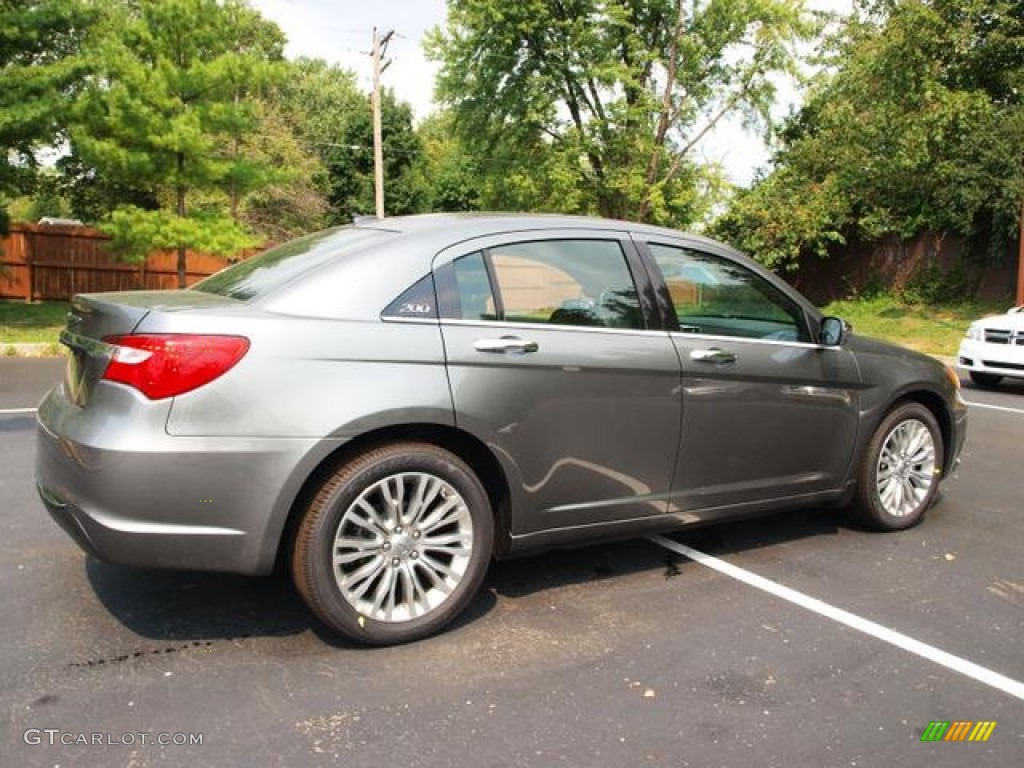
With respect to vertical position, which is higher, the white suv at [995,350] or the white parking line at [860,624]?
the white suv at [995,350]

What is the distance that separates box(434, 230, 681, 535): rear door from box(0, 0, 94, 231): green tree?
45.7ft

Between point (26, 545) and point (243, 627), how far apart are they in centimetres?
Result: 159

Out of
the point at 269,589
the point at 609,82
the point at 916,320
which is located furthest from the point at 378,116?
the point at 269,589

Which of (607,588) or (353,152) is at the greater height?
(353,152)

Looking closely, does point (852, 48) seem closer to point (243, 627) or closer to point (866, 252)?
point (866, 252)

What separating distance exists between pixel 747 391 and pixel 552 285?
1.10 m

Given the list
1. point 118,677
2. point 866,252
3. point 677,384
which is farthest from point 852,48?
point 118,677

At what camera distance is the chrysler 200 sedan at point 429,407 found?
299 cm

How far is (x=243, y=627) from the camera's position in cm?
338

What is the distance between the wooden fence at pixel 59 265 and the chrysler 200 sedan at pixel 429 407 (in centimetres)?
1837

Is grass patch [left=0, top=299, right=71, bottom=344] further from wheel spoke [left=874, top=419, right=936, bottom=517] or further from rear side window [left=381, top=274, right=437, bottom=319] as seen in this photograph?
wheel spoke [left=874, top=419, right=936, bottom=517]

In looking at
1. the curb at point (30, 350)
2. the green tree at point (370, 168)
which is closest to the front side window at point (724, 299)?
the curb at point (30, 350)

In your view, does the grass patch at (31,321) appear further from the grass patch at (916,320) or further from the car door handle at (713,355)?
the grass patch at (916,320)

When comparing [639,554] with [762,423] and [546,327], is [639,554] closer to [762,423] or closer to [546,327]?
[762,423]
